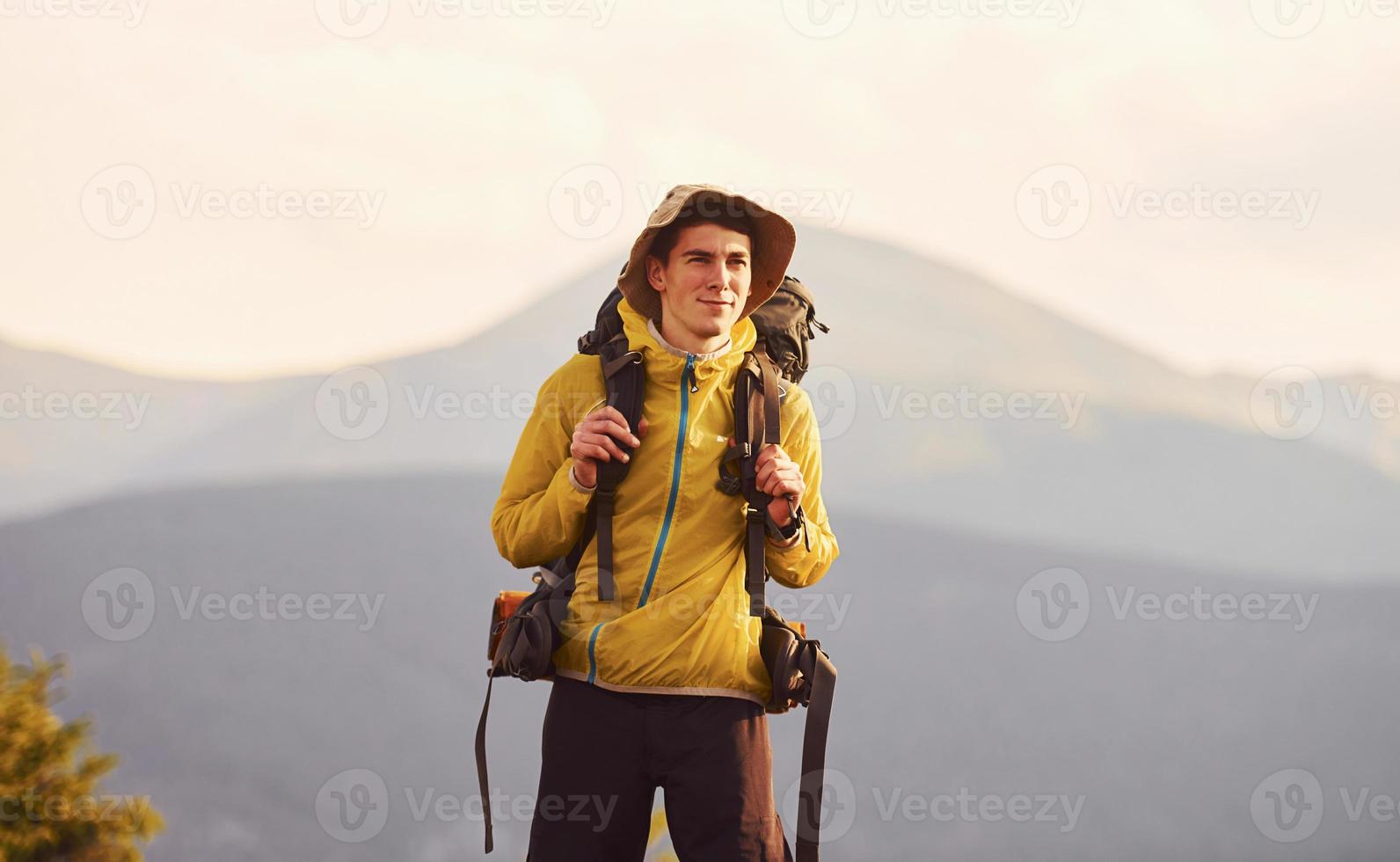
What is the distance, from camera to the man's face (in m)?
2.58

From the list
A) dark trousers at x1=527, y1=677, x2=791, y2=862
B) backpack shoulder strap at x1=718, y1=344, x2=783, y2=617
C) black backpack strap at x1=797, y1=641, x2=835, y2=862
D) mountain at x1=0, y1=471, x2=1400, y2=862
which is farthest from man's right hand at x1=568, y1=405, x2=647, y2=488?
mountain at x1=0, y1=471, x2=1400, y2=862

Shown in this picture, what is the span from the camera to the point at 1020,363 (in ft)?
57.6

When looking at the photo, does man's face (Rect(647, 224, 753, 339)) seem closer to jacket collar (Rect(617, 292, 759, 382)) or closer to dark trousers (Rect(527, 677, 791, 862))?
jacket collar (Rect(617, 292, 759, 382))

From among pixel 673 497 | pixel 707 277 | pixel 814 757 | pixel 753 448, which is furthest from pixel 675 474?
pixel 814 757

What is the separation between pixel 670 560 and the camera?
254 cm

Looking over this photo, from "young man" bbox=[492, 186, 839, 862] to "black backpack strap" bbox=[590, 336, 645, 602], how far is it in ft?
0.09

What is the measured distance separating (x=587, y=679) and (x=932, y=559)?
50.7 ft

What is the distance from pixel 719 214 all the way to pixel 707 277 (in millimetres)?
151

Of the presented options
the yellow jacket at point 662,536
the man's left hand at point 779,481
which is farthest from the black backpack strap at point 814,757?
the man's left hand at point 779,481

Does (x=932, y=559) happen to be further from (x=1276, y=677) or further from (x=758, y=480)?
(x=758, y=480)

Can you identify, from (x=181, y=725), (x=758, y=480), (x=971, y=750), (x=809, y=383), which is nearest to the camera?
(x=758, y=480)

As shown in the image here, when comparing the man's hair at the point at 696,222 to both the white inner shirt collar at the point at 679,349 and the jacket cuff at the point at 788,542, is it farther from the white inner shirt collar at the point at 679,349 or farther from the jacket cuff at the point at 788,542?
the jacket cuff at the point at 788,542

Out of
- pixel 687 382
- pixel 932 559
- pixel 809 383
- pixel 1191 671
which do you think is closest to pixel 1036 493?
pixel 932 559

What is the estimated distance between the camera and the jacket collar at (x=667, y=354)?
2.61 m
